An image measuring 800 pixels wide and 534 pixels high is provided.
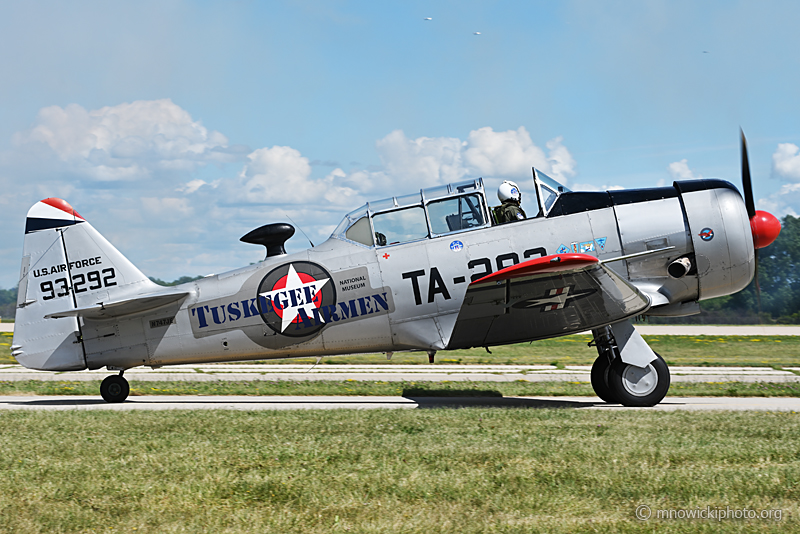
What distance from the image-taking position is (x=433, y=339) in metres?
9.56

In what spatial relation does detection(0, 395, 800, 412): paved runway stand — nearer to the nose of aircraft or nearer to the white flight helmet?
the nose of aircraft

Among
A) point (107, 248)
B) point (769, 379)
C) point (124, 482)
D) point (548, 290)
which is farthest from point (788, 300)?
point (124, 482)

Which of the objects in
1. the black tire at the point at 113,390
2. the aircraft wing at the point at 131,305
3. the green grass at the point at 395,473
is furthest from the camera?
the black tire at the point at 113,390

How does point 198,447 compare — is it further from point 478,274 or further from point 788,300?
point 788,300

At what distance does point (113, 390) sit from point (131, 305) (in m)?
1.63

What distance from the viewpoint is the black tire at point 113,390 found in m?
10.8

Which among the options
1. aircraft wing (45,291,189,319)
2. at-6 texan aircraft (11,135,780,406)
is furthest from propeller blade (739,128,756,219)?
aircraft wing (45,291,189,319)

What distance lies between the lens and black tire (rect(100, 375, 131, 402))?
1079 centimetres

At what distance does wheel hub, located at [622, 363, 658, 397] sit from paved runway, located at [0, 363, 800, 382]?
429cm

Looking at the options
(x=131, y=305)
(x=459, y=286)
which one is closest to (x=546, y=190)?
(x=459, y=286)

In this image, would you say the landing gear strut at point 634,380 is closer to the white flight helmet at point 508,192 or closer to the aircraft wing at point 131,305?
the white flight helmet at point 508,192

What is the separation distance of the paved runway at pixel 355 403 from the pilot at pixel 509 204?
9.30 feet

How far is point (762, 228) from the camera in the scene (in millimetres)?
9508

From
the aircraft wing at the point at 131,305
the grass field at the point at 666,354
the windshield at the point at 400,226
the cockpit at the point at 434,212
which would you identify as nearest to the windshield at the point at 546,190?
the cockpit at the point at 434,212
